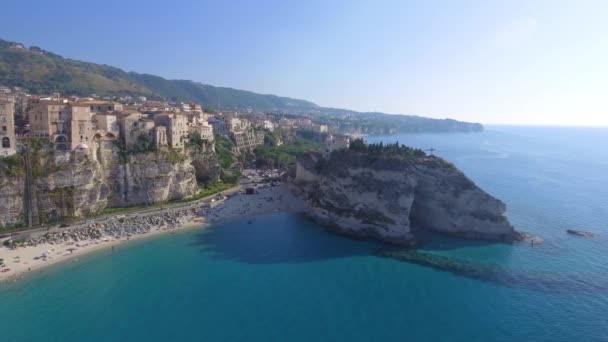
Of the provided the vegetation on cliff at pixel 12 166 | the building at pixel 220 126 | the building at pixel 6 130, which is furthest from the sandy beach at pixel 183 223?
the building at pixel 220 126

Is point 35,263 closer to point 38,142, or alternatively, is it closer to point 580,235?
point 38,142

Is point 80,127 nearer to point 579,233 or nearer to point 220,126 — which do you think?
point 220,126

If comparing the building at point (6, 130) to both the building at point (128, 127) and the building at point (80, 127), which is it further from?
the building at point (128, 127)

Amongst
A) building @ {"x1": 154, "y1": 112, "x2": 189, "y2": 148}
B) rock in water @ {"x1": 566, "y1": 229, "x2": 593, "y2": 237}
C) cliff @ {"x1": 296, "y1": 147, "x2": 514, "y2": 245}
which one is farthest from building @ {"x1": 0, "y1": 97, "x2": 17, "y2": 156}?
rock in water @ {"x1": 566, "y1": 229, "x2": 593, "y2": 237}

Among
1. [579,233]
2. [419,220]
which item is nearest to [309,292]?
[419,220]

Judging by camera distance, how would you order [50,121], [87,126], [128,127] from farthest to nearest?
→ [128,127]
[87,126]
[50,121]

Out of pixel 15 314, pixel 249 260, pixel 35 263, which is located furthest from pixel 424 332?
pixel 35 263

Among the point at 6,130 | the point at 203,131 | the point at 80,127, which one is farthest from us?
the point at 203,131
